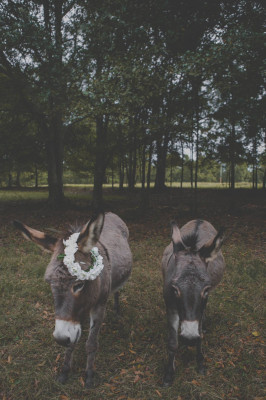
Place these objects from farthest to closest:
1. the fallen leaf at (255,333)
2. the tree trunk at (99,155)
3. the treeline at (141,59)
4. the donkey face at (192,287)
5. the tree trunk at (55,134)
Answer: the tree trunk at (99,155) → the tree trunk at (55,134) → the treeline at (141,59) → the fallen leaf at (255,333) → the donkey face at (192,287)

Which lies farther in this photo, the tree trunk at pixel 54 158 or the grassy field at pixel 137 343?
the tree trunk at pixel 54 158

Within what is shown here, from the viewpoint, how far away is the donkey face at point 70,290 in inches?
99.3

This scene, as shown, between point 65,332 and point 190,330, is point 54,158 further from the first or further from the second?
point 190,330

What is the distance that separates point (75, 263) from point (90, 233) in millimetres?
Answer: 364

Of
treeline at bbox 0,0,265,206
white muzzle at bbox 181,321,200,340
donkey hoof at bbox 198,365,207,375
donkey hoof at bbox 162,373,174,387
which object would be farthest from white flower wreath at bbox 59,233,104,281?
treeline at bbox 0,0,265,206

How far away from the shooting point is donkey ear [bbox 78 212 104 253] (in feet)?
8.73

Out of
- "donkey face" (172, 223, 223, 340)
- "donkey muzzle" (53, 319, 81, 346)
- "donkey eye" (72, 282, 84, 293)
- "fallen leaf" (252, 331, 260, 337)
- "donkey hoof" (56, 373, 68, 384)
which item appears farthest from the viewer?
Result: "fallen leaf" (252, 331, 260, 337)

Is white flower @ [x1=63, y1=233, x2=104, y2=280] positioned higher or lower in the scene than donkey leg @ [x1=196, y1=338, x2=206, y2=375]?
higher

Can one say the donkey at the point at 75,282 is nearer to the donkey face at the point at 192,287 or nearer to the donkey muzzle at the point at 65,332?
the donkey muzzle at the point at 65,332

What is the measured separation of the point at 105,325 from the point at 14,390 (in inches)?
70.8

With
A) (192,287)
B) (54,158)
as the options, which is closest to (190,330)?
(192,287)

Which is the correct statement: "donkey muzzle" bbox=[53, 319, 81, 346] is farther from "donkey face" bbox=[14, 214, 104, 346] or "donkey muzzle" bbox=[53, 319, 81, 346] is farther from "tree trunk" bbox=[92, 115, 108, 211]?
"tree trunk" bbox=[92, 115, 108, 211]

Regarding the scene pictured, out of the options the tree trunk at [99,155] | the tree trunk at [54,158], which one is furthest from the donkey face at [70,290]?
the tree trunk at [54,158]

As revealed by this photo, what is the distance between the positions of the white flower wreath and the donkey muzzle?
476 millimetres
